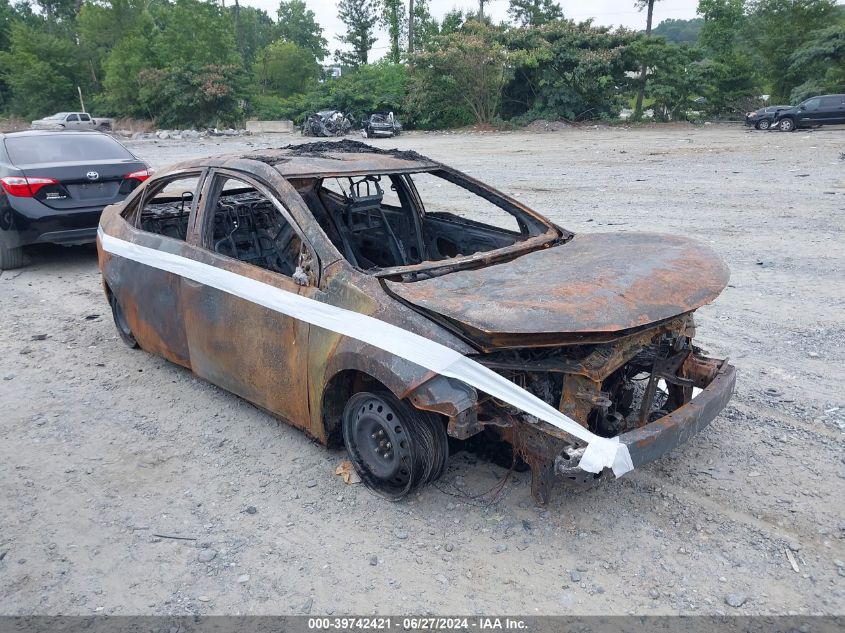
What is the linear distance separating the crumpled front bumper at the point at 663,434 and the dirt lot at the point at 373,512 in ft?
1.37

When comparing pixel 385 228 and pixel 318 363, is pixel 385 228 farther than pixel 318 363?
Yes

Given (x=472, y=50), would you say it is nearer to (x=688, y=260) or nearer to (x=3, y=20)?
(x=688, y=260)

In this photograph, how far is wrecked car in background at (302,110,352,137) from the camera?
3325 centimetres

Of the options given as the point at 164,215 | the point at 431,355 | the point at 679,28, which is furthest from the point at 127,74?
the point at 679,28

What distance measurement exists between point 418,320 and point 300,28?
80.0 metres

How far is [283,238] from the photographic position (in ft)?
14.4

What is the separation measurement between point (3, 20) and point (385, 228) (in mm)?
67351

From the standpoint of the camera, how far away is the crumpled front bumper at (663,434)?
2.76m

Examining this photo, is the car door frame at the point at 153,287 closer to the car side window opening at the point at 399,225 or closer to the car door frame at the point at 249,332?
the car door frame at the point at 249,332

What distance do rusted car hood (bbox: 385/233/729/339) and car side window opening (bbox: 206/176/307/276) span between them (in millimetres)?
1431

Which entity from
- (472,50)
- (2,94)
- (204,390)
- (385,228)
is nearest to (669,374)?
(385,228)

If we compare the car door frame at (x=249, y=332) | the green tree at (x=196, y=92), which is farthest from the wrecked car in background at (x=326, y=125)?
the car door frame at (x=249, y=332)

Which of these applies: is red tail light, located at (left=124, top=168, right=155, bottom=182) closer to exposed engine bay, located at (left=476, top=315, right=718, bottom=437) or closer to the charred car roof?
the charred car roof

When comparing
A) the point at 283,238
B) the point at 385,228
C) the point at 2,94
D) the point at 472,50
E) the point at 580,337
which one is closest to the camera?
the point at 580,337
